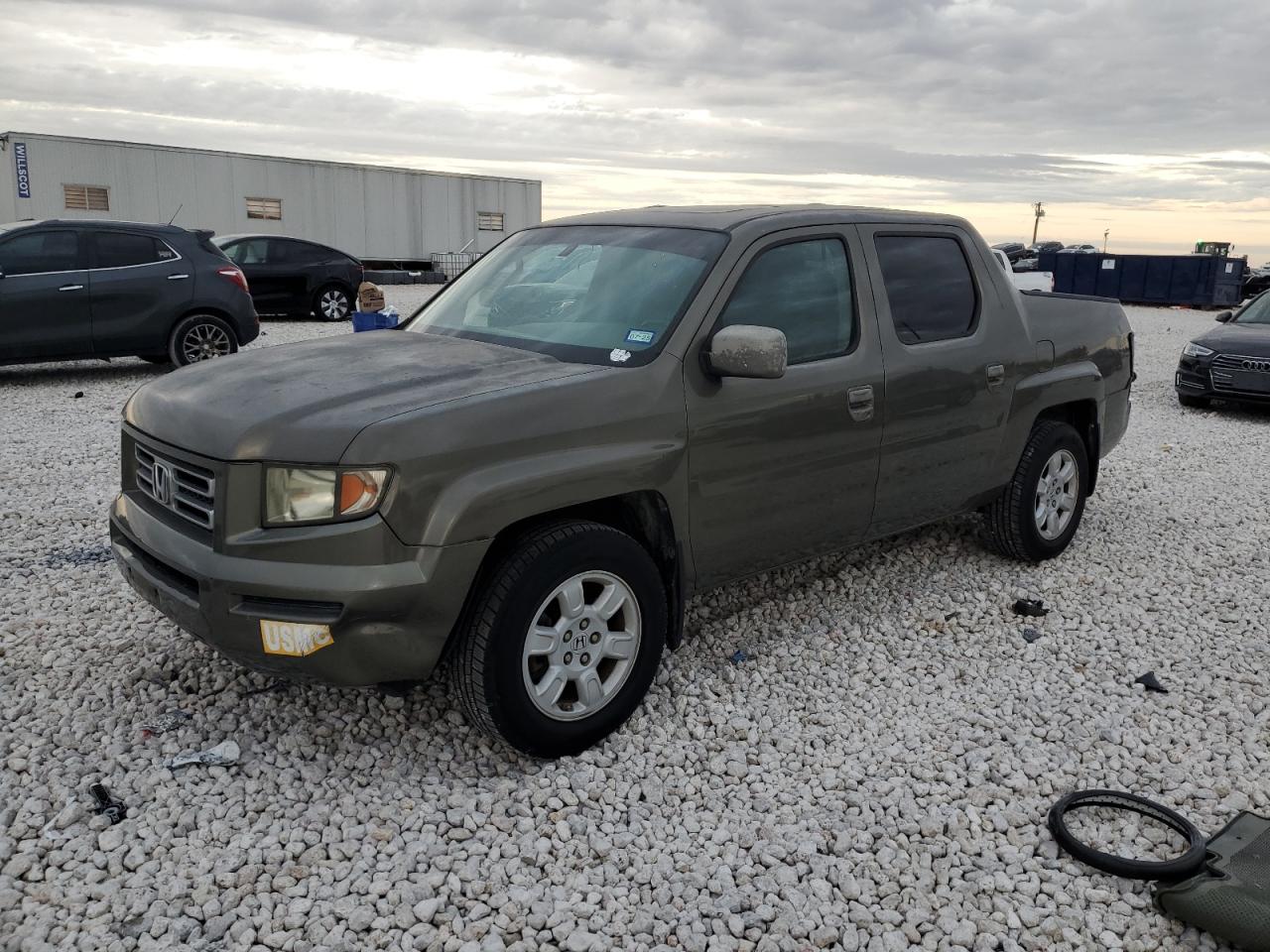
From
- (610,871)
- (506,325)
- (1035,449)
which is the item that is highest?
(506,325)

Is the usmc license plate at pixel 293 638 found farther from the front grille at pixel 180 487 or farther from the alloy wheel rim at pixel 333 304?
the alloy wheel rim at pixel 333 304

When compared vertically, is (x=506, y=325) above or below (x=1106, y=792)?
above

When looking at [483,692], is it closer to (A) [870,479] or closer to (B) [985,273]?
(A) [870,479]

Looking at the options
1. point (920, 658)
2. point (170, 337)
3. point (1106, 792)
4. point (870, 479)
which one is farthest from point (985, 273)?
point (170, 337)

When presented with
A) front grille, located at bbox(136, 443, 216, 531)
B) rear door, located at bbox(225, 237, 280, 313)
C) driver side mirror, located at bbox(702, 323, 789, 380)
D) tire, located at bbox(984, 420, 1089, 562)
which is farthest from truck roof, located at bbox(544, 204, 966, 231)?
rear door, located at bbox(225, 237, 280, 313)

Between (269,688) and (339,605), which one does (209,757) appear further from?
(339,605)

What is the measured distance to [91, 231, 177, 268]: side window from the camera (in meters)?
10.8

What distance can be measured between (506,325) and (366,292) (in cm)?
930

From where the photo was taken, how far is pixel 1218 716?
13.5 feet

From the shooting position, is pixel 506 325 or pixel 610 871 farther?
pixel 506 325

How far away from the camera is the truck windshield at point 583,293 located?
152 inches

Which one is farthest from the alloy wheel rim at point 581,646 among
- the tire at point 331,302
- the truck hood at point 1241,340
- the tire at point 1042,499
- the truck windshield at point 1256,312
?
the tire at point 331,302

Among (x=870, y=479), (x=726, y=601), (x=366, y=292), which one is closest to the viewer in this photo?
(x=870, y=479)

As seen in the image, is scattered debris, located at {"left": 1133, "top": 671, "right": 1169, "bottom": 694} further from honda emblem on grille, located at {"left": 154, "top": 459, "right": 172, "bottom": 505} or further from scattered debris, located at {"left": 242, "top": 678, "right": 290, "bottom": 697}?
honda emblem on grille, located at {"left": 154, "top": 459, "right": 172, "bottom": 505}
